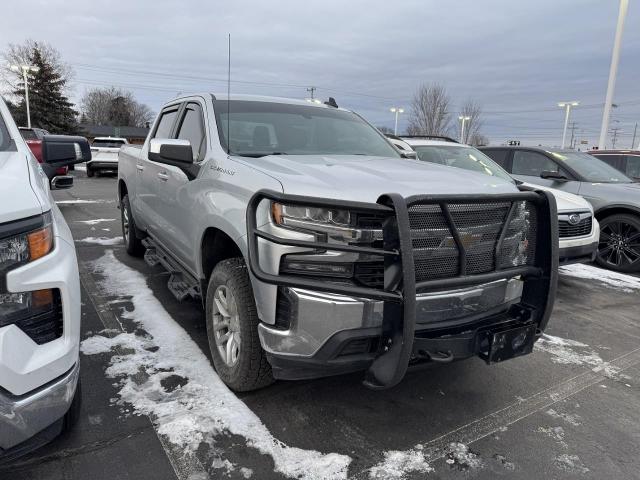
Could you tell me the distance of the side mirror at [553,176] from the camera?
23.0 feet

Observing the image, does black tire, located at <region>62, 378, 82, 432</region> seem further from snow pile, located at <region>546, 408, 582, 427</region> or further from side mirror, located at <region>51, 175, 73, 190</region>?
snow pile, located at <region>546, 408, 582, 427</region>

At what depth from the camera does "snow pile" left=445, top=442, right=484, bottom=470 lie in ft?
7.95

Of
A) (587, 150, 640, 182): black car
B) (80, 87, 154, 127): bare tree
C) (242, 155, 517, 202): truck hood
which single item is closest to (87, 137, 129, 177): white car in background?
(587, 150, 640, 182): black car

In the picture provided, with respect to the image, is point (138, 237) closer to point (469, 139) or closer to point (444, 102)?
point (444, 102)

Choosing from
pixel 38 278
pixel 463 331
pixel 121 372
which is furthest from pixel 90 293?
pixel 463 331

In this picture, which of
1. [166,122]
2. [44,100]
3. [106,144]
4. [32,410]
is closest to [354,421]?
[32,410]

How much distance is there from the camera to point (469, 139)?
2062 inches

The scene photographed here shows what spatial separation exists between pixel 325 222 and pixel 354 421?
1.25 meters

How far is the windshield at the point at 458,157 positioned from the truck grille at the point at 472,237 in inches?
177

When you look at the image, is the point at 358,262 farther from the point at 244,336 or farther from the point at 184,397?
the point at 184,397

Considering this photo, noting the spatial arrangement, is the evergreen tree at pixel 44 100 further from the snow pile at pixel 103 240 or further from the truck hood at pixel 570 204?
the truck hood at pixel 570 204

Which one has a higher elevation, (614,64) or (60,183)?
(614,64)

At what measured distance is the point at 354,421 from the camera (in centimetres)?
277

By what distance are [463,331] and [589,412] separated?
120 cm
